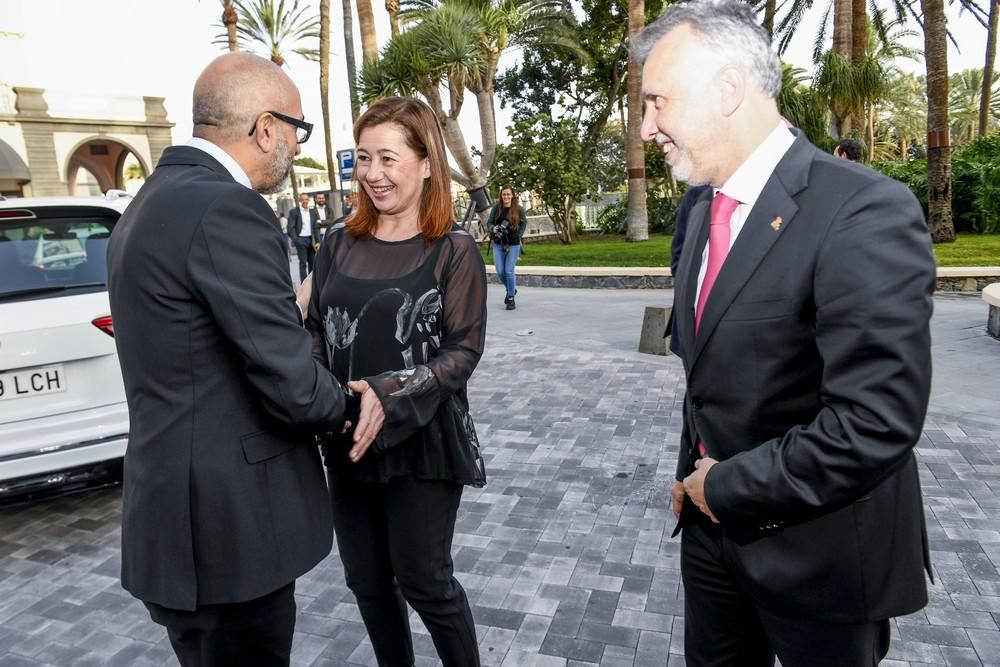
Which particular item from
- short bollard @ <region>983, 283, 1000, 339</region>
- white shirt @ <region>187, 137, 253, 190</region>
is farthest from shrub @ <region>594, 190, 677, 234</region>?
white shirt @ <region>187, 137, 253, 190</region>

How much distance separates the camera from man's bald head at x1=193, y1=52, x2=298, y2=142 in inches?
67.7

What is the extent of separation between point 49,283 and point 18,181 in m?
32.3

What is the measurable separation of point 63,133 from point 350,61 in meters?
19.6

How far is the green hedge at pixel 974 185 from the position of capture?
47.1ft

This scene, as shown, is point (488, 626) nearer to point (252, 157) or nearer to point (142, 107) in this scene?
point (252, 157)

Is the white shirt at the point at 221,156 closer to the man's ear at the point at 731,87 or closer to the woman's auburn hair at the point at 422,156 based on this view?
the woman's auburn hair at the point at 422,156

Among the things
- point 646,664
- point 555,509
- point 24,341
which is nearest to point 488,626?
point 646,664

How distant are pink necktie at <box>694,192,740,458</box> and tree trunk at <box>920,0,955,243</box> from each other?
12.8 m

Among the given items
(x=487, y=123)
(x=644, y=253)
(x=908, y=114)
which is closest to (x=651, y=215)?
(x=487, y=123)

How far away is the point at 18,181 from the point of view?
1179 inches

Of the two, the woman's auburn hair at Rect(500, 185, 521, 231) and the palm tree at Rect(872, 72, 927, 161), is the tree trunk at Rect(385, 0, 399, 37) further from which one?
the palm tree at Rect(872, 72, 927, 161)

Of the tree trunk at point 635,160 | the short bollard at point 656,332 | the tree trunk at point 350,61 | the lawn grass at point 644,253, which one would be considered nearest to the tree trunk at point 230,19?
the tree trunk at point 350,61

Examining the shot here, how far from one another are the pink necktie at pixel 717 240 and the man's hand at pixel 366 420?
934 mm

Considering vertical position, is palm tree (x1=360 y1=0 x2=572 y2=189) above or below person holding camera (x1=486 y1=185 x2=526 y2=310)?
above
